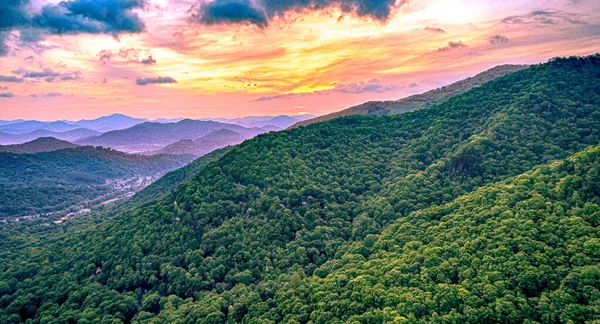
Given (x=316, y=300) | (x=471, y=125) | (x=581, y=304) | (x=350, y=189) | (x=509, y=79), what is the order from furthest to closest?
(x=509, y=79), (x=471, y=125), (x=350, y=189), (x=316, y=300), (x=581, y=304)

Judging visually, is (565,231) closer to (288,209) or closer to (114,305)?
(288,209)

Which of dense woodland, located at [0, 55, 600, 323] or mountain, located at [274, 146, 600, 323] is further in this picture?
dense woodland, located at [0, 55, 600, 323]

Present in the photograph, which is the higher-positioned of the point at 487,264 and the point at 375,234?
the point at 487,264

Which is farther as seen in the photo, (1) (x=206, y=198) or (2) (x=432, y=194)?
(1) (x=206, y=198)

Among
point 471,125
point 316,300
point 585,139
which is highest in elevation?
point 471,125

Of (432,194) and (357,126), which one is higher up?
(357,126)

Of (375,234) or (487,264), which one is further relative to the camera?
(375,234)

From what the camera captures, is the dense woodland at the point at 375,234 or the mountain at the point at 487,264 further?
the dense woodland at the point at 375,234

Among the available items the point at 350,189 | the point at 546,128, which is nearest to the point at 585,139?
the point at 546,128
